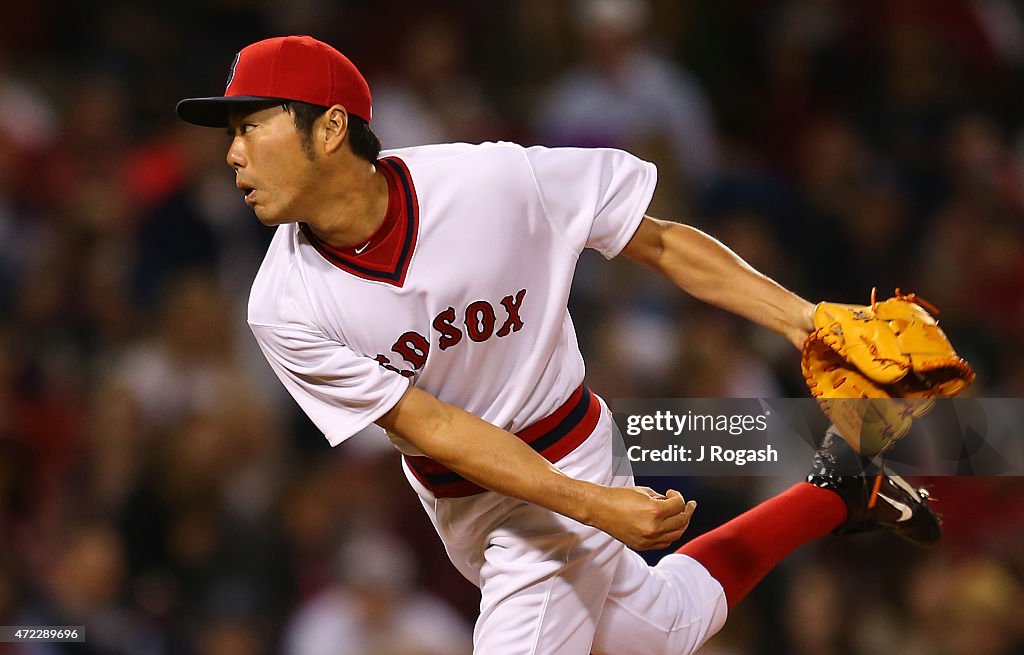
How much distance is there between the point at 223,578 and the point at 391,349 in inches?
63.6

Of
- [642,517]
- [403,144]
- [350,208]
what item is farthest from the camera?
[403,144]

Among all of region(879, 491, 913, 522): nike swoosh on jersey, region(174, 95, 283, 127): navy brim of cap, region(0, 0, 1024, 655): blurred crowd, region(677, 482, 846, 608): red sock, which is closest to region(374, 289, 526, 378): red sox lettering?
region(174, 95, 283, 127): navy brim of cap

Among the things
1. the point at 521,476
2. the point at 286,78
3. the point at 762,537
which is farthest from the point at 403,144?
the point at 521,476

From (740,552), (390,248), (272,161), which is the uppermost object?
(272,161)

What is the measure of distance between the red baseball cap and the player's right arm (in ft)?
1.41

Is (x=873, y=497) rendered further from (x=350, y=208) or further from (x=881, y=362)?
(x=350, y=208)

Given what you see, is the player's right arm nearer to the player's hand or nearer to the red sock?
the player's hand

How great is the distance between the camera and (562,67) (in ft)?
14.4

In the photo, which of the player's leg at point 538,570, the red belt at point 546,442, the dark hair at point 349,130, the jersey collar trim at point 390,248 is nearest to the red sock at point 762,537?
the player's leg at point 538,570

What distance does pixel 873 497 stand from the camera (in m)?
2.29

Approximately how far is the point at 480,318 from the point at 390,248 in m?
0.16

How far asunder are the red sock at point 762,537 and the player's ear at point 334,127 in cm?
93

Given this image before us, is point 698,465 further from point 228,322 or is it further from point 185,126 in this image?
point 185,126

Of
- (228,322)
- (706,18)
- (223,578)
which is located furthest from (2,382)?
(706,18)
